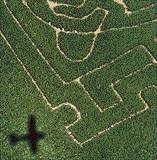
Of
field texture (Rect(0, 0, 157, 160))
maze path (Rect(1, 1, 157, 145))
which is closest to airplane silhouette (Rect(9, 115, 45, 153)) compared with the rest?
field texture (Rect(0, 0, 157, 160))

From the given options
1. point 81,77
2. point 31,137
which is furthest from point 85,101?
point 31,137

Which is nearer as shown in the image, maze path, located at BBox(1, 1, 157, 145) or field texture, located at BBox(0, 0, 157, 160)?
field texture, located at BBox(0, 0, 157, 160)

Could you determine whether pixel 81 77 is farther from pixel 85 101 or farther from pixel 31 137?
pixel 31 137

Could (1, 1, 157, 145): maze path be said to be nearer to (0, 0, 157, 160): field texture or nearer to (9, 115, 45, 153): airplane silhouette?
(0, 0, 157, 160): field texture

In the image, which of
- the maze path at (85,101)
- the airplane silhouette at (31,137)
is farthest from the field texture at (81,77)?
the airplane silhouette at (31,137)

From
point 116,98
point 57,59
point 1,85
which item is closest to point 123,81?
point 116,98

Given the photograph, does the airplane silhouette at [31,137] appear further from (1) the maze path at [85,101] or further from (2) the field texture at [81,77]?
(1) the maze path at [85,101]
